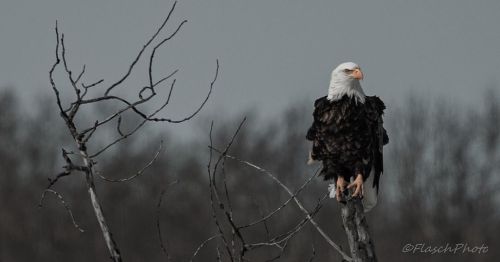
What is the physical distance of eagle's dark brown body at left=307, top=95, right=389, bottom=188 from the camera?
7508 millimetres

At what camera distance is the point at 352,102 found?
7.64 metres

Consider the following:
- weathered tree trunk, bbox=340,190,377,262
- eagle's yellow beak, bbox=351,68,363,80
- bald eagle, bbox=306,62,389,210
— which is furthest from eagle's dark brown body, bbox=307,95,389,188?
weathered tree trunk, bbox=340,190,377,262

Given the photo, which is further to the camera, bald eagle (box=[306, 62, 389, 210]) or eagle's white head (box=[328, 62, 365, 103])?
eagle's white head (box=[328, 62, 365, 103])

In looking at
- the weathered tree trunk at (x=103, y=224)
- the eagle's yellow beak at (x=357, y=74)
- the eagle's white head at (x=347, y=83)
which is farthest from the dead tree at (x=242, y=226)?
the eagle's yellow beak at (x=357, y=74)

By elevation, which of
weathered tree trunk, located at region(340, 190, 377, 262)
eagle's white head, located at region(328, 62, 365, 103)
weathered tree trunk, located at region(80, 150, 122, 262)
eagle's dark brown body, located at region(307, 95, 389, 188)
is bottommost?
weathered tree trunk, located at region(340, 190, 377, 262)

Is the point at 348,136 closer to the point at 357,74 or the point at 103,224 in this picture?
the point at 357,74

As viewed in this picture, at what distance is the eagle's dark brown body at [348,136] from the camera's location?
296 inches

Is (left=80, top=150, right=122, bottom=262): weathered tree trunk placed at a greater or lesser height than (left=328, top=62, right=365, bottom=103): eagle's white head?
lesser

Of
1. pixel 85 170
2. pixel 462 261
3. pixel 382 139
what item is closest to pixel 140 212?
pixel 462 261

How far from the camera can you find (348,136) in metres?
7.55

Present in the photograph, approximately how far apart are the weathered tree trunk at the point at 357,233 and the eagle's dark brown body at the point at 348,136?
1.39 m

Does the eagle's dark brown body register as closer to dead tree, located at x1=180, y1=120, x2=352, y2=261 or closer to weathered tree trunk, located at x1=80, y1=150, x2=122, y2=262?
dead tree, located at x1=180, y1=120, x2=352, y2=261

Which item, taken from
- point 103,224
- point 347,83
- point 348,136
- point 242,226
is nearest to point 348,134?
point 348,136

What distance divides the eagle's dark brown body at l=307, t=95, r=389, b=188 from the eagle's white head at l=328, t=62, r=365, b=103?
5 centimetres
